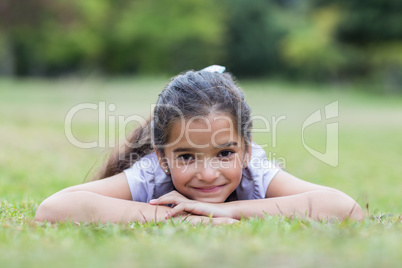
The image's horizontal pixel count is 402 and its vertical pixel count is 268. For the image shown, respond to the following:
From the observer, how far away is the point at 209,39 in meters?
41.1

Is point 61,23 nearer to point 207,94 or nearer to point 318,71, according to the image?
point 318,71

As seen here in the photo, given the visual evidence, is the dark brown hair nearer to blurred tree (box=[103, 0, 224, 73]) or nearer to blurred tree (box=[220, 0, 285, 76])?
blurred tree (box=[103, 0, 224, 73])

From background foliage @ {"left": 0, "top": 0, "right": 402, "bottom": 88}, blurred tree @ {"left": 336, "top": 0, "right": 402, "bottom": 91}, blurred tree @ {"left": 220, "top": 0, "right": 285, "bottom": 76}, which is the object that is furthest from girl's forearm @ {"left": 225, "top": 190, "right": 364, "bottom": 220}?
blurred tree @ {"left": 220, "top": 0, "right": 285, "bottom": 76}

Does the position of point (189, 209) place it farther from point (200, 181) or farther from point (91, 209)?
point (91, 209)

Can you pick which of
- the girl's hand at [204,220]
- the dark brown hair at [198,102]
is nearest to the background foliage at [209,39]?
the dark brown hair at [198,102]

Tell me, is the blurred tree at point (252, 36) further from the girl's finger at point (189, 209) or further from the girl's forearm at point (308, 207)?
the girl's finger at point (189, 209)

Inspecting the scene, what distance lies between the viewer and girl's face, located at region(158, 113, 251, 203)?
12.0 ft

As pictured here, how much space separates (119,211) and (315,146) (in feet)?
27.3

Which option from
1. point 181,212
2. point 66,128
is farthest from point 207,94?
point 66,128

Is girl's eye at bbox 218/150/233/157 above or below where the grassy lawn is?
above

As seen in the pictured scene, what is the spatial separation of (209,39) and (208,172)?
3832 centimetres

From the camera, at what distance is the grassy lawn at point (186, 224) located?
2070 millimetres

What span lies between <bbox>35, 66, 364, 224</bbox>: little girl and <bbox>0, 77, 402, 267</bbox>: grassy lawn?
0.32 meters

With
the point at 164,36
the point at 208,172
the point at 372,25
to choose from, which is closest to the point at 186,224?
the point at 208,172
